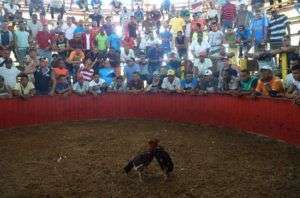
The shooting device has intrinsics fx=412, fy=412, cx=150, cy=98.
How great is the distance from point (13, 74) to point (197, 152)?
6903 mm

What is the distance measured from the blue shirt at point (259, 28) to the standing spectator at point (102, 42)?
218 inches

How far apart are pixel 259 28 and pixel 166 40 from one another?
440cm

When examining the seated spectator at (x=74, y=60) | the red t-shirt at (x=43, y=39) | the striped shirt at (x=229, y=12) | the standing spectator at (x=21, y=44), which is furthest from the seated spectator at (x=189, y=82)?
the standing spectator at (x=21, y=44)

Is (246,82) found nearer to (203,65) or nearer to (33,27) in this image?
(203,65)

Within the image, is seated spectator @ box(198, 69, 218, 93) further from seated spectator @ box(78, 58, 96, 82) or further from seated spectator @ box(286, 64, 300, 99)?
seated spectator @ box(78, 58, 96, 82)

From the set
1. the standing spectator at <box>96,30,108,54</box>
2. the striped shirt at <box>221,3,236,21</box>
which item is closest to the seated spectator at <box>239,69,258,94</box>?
the striped shirt at <box>221,3,236,21</box>

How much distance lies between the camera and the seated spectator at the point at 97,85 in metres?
14.1

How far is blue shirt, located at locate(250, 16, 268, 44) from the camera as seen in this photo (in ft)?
46.8

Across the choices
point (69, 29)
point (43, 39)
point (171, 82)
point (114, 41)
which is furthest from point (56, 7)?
point (171, 82)

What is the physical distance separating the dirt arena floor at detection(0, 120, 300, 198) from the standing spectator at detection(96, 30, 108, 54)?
4.59 metres

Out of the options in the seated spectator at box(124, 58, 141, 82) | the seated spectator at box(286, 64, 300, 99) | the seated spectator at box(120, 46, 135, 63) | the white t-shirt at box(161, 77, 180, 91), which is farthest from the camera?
the seated spectator at box(120, 46, 135, 63)

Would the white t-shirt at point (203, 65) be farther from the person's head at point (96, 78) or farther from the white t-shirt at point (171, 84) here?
the person's head at point (96, 78)

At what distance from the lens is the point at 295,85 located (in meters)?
10.1

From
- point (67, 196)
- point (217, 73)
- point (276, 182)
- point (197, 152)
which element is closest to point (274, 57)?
point (217, 73)
